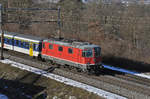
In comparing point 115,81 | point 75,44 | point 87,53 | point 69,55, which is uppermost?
point 75,44

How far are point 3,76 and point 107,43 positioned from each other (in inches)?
629

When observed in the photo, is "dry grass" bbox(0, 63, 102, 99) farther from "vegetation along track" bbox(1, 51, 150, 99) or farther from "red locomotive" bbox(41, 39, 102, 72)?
"red locomotive" bbox(41, 39, 102, 72)

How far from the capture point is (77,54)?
20438 mm

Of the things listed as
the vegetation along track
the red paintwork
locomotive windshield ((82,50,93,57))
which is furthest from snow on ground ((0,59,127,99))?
locomotive windshield ((82,50,93,57))

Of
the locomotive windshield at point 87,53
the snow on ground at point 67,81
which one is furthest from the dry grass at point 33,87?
the locomotive windshield at point 87,53

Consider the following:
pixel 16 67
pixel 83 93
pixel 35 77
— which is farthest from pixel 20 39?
pixel 83 93

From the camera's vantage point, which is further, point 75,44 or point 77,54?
point 75,44

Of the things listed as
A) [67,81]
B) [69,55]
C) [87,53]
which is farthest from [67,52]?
[67,81]

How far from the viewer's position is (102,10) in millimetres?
40219

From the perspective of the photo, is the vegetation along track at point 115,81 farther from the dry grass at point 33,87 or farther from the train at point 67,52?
the dry grass at point 33,87

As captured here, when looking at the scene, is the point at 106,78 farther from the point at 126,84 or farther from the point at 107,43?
the point at 107,43

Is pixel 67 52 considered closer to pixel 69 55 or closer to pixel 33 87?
A: pixel 69 55

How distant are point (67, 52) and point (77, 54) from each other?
4.55 ft

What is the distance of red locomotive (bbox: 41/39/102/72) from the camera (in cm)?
2012
